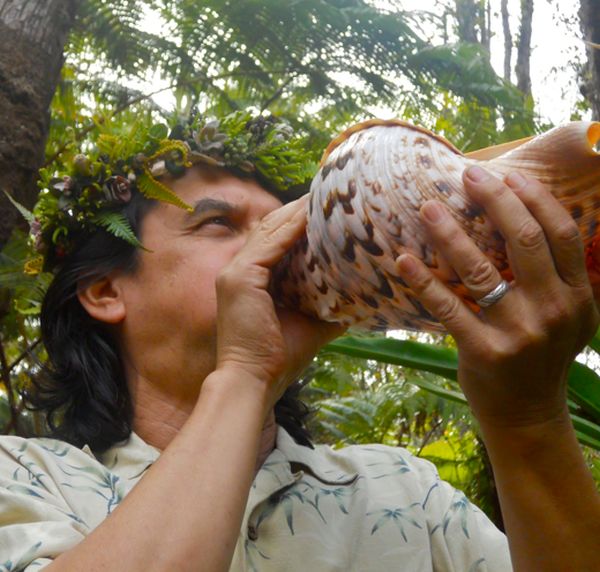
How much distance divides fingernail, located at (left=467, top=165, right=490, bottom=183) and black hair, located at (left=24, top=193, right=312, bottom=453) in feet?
2.80

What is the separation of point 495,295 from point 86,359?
3.15ft

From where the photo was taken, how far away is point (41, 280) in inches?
85.6

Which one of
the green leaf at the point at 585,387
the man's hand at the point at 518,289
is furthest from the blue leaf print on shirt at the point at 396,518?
the man's hand at the point at 518,289

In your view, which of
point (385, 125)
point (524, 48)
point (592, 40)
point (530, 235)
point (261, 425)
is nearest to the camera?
point (530, 235)

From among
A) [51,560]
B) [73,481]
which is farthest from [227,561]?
[73,481]

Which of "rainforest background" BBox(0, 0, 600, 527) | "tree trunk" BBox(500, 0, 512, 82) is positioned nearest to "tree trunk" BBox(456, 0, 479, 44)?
"tree trunk" BBox(500, 0, 512, 82)

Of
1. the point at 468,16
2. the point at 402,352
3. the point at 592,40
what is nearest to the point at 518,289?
the point at 402,352

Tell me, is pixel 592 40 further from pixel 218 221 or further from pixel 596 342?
pixel 218 221

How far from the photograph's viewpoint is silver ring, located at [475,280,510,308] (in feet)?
3.19

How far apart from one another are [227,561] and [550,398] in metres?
0.44

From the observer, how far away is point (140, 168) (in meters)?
1.72

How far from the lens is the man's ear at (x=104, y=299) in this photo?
5.45 ft

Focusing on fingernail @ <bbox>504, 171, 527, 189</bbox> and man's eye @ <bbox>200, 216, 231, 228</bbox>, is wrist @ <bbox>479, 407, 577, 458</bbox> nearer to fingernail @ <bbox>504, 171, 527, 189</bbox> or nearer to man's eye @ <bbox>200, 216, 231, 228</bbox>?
fingernail @ <bbox>504, 171, 527, 189</bbox>

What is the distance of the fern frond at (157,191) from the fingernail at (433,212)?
0.68 meters
